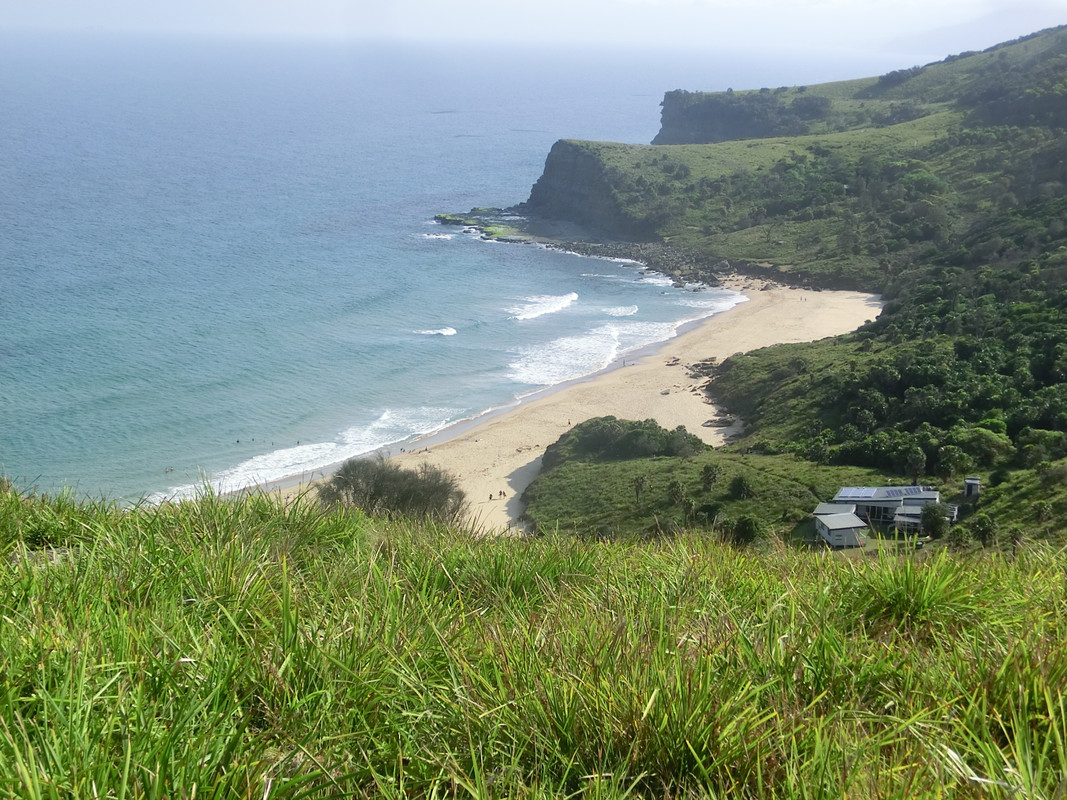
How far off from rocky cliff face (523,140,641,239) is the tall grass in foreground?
263ft

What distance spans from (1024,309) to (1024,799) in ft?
135

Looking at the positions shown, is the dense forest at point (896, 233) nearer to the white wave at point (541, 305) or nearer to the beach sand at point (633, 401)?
the beach sand at point (633, 401)

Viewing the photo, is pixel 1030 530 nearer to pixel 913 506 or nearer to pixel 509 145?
pixel 913 506

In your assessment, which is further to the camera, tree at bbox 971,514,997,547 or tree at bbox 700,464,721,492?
tree at bbox 700,464,721,492

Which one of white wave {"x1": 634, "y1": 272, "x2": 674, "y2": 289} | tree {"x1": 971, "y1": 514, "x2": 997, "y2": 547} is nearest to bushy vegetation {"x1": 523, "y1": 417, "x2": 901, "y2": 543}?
tree {"x1": 971, "y1": 514, "x2": 997, "y2": 547}

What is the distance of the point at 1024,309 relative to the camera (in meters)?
38.8

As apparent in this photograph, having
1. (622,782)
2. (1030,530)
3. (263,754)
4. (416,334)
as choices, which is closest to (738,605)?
(622,782)

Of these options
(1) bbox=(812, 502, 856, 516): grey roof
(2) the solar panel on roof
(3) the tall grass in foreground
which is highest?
(3) the tall grass in foreground

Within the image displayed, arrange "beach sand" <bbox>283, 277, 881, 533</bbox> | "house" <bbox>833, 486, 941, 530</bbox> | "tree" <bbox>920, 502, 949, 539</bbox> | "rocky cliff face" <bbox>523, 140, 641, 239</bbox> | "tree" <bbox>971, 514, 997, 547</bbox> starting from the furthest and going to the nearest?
1. "rocky cliff face" <bbox>523, 140, 641, 239</bbox>
2. "beach sand" <bbox>283, 277, 881, 533</bbox>
3. "house" <bbox>833, 486, 941, 530</bbox>
4. "tree" <bbox>920, 502, 949, 539</bbox>
5. "tree" <bbox>971, 514, 997, 547</bbox>

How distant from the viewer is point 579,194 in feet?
292

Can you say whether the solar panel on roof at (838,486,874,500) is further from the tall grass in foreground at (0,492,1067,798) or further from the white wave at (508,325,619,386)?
the white wave at (508,325,619,386)

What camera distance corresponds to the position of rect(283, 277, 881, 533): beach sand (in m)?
35.3

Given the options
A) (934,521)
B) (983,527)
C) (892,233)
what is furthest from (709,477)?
(892,233)

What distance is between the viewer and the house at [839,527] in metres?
21.5
